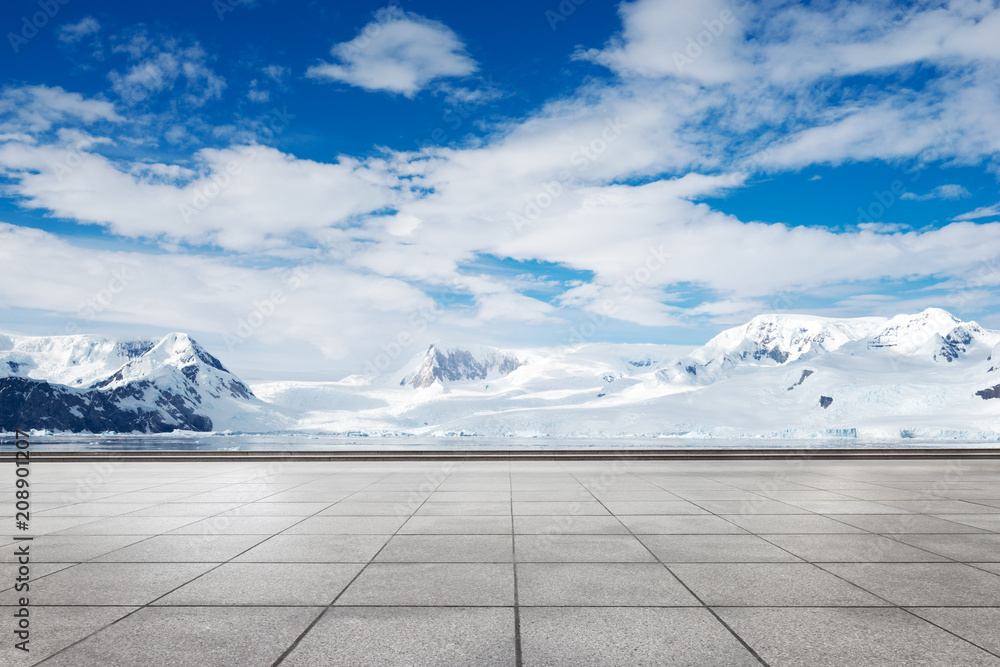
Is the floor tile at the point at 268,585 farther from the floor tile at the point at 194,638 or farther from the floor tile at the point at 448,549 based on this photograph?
the floor tile at the point at 448,549

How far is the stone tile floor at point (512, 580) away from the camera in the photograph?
4953 mm

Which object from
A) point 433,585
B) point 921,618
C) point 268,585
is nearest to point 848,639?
point 921,618

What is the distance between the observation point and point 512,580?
272 inches

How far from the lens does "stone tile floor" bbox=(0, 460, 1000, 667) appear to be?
4.95m

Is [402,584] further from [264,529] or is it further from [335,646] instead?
[264,529]

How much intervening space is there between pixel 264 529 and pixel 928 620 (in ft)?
29.6

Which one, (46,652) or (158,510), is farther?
(158,510)

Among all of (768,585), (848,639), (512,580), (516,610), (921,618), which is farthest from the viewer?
(512,580)

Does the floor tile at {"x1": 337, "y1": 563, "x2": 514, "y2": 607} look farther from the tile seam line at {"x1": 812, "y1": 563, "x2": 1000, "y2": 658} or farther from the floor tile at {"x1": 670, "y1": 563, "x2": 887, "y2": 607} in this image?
the tile seam line at {"x1": 812, "y1": 563, "x2": 1000, "y2": 658}

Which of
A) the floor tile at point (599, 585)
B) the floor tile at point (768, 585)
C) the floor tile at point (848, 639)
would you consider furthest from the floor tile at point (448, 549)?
the floor tile at point (848, 639)

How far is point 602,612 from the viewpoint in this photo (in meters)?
5.79

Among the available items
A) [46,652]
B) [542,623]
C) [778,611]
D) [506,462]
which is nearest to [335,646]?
[542,623]

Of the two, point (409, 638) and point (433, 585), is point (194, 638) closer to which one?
point (409, 638)

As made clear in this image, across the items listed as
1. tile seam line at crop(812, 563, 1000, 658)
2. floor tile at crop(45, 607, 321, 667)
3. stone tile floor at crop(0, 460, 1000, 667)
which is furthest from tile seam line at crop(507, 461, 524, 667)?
tile seam line at crop(812, 563, 1000, 658)
